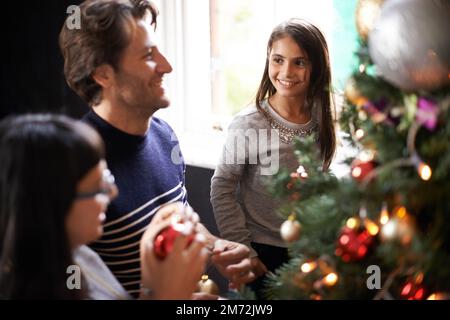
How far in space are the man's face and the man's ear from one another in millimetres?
16

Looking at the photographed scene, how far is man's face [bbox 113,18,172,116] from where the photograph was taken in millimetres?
1426

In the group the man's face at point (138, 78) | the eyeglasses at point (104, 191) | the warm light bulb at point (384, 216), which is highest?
the man's face at point (138, 78)

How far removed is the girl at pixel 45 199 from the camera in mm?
852

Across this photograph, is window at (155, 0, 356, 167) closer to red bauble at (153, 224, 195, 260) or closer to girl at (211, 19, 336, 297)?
girl at (211, 19, 336, 297)

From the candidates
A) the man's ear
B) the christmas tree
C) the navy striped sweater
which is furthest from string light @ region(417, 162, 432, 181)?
the man's ear

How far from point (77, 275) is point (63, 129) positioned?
0.91 ft

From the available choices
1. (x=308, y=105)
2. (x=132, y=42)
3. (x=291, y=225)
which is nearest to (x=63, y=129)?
(x=291, y=225)

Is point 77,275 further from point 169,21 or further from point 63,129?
point 169,21

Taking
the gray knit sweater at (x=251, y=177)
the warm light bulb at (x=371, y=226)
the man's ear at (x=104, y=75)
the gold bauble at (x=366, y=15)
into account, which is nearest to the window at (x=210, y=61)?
the gray knit sweater at (x=251, y=177)

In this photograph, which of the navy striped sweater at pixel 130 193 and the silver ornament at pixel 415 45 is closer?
the silver ornament at pixel 415 45

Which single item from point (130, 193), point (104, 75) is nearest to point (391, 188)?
point (130, 193)

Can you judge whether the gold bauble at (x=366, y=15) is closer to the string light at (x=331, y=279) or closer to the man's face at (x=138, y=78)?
the string light at (x=331, y=279)

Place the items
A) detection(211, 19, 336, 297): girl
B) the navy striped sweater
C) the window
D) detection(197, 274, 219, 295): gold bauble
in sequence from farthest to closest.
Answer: the window → detection(211, 19, 336, 297): girl → the navy striped sweater → detection(197, 274, 219, 295): gold bauble

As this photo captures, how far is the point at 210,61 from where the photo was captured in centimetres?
239
